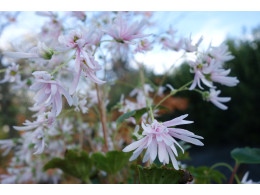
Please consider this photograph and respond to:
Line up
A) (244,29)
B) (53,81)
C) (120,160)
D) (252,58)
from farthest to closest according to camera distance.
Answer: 1. (252,58)
2. (244,29)
3. (120,160)
4. (53,81)

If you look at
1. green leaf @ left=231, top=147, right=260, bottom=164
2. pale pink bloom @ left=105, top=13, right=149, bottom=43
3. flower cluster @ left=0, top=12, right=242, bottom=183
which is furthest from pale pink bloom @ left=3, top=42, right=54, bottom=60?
green leaf @ left=231, top=147, right=260, bottom=164

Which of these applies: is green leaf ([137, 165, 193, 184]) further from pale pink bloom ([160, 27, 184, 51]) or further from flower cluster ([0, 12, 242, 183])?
pale pink bloom ([160, 27, 184, 51])

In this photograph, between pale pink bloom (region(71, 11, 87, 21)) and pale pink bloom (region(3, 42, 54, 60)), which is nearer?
pale pink bloom (region(3, 42, 54, 60))

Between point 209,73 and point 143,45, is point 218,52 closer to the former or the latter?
point 209,73

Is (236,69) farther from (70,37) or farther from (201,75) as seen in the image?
(70,37)

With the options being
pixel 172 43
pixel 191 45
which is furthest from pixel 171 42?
pixel 191 45
